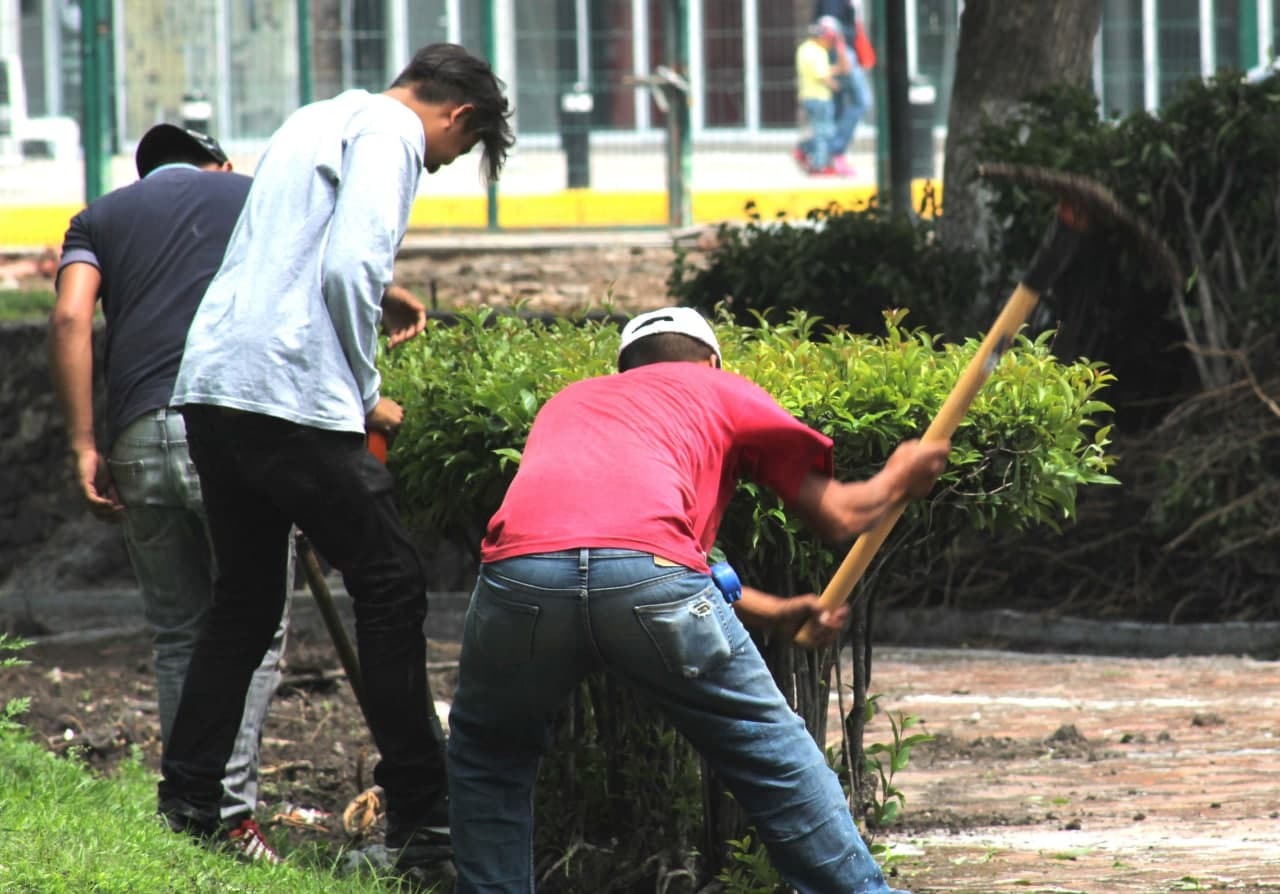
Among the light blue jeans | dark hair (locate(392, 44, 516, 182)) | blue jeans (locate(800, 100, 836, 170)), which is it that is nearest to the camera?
dark hair (locate(392, 44, 516, 182))

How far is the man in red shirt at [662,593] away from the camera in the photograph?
367 centimetres

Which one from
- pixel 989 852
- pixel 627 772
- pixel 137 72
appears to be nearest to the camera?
pixel 627 772

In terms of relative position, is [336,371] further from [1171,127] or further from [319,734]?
[1171,127]

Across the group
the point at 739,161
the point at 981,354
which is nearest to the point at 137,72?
the point at 739,161

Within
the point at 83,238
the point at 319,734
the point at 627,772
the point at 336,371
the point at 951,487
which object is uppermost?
the point at 83,238

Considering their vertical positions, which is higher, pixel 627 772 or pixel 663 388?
pixel 663 388

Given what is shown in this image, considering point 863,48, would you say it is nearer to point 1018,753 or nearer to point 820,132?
point 820,132

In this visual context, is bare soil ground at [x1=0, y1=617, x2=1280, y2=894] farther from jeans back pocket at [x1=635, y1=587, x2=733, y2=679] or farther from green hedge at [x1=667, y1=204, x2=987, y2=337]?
green hedge at [x1=667, y1=204, x2=987, y2=337]

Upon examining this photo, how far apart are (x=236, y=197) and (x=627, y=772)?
174 cm

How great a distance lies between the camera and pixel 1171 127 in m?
8.55

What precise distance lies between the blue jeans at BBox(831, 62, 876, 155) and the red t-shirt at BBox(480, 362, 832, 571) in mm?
9132

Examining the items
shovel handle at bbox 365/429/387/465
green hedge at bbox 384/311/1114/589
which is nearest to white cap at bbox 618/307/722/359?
green hedge at bbox 384/311/1114/589

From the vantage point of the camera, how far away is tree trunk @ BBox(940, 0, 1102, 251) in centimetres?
964

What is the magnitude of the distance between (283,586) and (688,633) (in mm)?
1312
